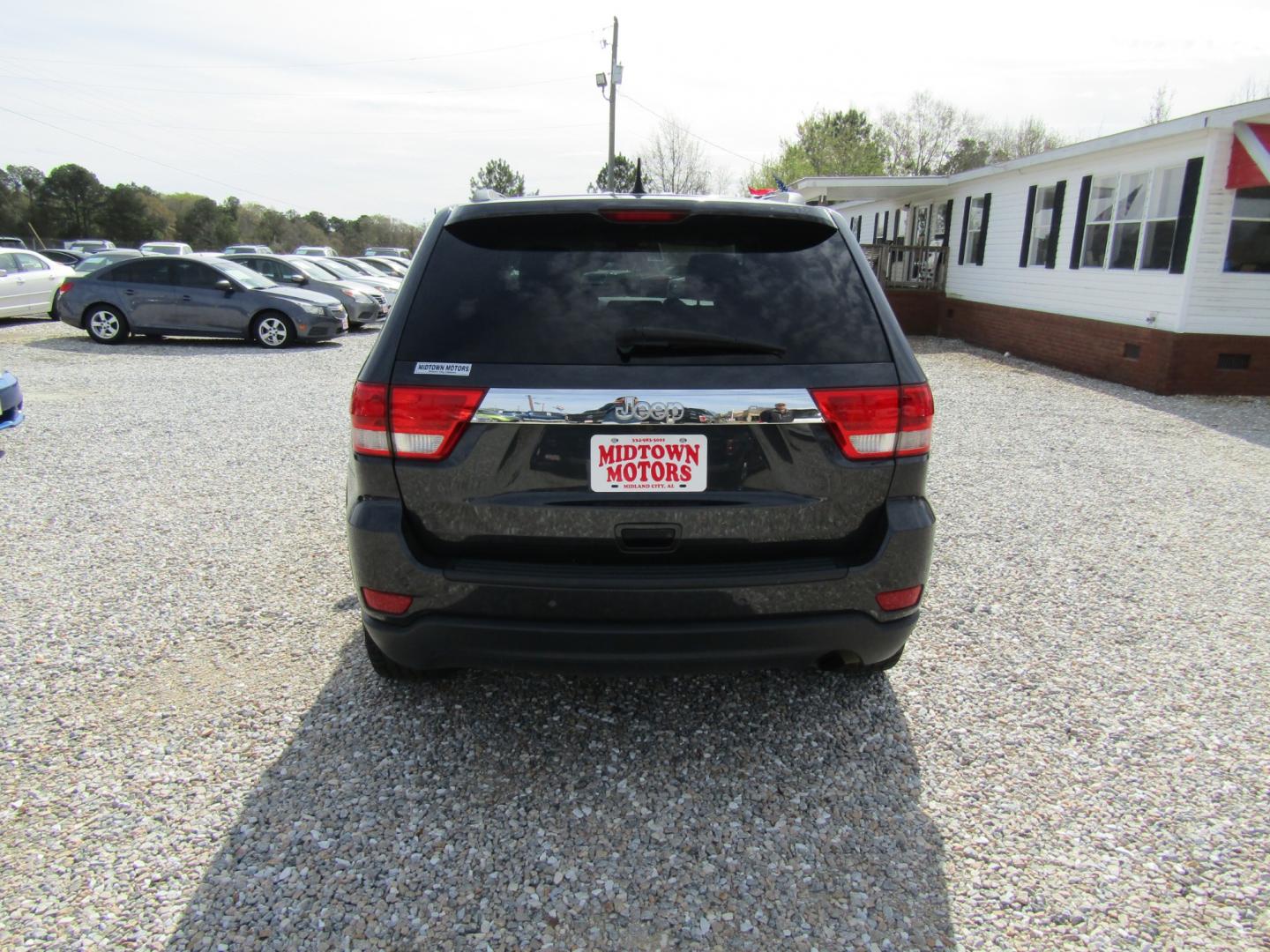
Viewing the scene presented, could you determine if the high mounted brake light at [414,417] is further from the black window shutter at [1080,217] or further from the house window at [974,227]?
the house window at [974,227]

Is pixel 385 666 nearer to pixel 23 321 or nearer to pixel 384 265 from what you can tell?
pixel 23 321

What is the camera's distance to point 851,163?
47.2 meters

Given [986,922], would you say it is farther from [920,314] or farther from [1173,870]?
[920,314]

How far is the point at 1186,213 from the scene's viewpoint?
1074cm

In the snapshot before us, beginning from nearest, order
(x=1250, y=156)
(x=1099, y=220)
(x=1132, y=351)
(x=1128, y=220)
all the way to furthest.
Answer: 1. (x=1250, y=156)
2. (x=1132, y=351)
3. (x=1128, y=220)
4. (x=1099, y=220)

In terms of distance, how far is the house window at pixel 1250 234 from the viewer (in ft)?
34.2

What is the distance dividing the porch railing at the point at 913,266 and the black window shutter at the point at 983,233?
1335 mm

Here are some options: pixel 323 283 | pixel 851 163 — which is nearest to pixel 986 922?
pixel 323 283

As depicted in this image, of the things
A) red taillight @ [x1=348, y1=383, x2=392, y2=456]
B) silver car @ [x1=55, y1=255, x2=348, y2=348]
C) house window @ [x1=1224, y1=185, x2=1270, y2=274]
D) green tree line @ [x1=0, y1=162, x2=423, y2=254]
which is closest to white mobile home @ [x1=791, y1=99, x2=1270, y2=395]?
house window @ [x1=1224, y1=185, x2=1270, y2=274]

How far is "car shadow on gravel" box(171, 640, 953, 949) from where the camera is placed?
2.07 metres

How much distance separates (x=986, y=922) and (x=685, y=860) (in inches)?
30.4

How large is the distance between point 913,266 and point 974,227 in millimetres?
2900

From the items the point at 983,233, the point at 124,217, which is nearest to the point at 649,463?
the point at 983,233

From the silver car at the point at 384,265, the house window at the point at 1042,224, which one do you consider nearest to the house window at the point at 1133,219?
the house window at the point at 1042,224
